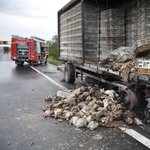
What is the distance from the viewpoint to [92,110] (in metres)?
4.99

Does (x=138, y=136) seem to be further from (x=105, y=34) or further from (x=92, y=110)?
(x=105, y=34)

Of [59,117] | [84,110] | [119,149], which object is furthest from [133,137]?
[59,117]

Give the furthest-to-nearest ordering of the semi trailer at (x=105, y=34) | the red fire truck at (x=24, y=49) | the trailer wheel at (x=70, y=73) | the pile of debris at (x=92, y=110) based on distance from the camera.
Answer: the red fire truck at (x=24, y=49) → the trailer wheel at (x=70, y=73) → the semi trailer at (x=105, y=34) → the pile of debris at (x=92, y=110)

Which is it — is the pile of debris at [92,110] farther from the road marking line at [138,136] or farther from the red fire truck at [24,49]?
the red fire truck at [24,49]

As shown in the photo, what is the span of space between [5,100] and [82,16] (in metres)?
4.06

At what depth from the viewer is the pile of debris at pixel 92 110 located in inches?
176

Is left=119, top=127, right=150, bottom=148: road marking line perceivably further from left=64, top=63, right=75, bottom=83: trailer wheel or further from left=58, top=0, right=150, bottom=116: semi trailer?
left=64, top=63, right=75, bottom=83: trailer wheel

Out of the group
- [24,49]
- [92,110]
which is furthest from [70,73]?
A: [24,49]

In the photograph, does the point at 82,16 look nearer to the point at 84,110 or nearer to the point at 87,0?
the point at 87,0

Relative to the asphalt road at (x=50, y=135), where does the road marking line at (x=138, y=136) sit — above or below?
above

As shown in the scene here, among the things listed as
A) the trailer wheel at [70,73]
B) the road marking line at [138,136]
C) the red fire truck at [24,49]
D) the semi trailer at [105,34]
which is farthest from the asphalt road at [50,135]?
A: the red fire truck at [24,49]

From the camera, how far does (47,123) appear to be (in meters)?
4.67

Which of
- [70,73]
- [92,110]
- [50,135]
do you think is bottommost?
[50,135]

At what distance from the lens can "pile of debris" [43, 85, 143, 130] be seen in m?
4.47
